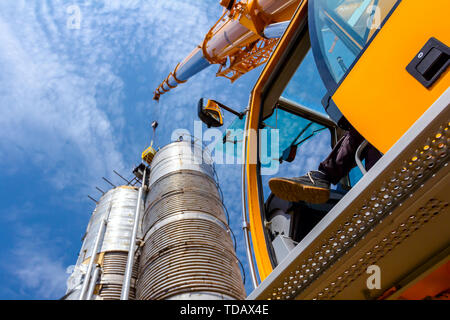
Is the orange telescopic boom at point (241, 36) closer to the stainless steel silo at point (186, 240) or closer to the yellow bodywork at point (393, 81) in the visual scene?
the stainless steel silo at point (186, 240)

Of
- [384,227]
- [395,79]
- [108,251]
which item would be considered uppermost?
[108,251]

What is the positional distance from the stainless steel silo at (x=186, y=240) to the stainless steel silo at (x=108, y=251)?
1298mm

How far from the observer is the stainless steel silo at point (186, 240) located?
24.8 ft

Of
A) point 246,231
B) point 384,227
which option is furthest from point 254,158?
point 384,227

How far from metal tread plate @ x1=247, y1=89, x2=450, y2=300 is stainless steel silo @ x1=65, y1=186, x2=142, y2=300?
27.4 feet

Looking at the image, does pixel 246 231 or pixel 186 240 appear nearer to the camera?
pixel 246 231

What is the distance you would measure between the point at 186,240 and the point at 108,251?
3.91 meters

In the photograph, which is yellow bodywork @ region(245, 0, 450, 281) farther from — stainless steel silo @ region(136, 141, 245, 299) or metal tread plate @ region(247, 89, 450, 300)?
stainless steel silo @ region(136, 141, 245, 299)

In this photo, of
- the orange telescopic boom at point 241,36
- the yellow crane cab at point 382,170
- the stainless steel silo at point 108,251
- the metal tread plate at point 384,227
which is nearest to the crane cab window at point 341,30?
the yellow crane cab at point 382,170

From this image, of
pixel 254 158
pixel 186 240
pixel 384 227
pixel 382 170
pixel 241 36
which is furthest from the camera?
pixel 241 36

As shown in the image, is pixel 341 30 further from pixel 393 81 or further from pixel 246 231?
pixel 246 231

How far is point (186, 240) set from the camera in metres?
8.45

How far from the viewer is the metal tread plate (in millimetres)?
1500
